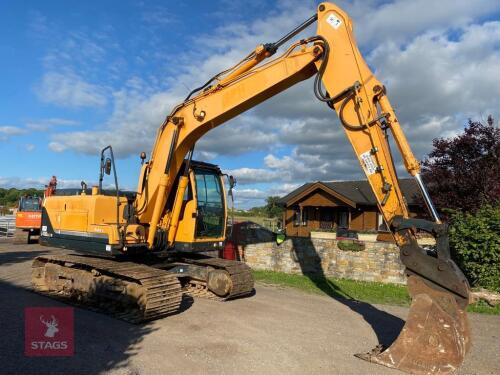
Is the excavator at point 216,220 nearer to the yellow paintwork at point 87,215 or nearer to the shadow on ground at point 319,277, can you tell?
the yellow paintwork at point 87,215

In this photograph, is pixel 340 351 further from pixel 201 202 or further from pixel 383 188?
pixel 201 202

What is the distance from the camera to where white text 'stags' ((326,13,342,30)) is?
711 cm

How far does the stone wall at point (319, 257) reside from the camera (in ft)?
41.6

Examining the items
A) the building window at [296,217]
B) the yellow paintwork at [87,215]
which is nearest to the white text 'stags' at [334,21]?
the yellow paintwork at [87,215]

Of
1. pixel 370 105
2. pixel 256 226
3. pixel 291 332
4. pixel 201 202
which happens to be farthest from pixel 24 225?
pixel 370 105

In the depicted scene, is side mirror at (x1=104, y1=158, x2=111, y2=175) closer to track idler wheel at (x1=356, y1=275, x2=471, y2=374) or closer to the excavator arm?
the excavator arm

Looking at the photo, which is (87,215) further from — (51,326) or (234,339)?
(234,339)

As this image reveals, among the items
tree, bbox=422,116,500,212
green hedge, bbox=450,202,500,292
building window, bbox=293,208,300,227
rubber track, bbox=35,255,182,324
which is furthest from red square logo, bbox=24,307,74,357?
building window, bbox=293,208,300,227

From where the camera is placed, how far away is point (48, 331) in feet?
23.1

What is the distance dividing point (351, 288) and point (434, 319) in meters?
6.51

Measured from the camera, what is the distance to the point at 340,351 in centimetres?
634

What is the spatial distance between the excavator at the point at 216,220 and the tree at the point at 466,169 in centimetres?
743

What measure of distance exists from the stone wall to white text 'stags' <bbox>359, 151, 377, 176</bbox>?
6.57m

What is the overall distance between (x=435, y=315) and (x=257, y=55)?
17.1ft
